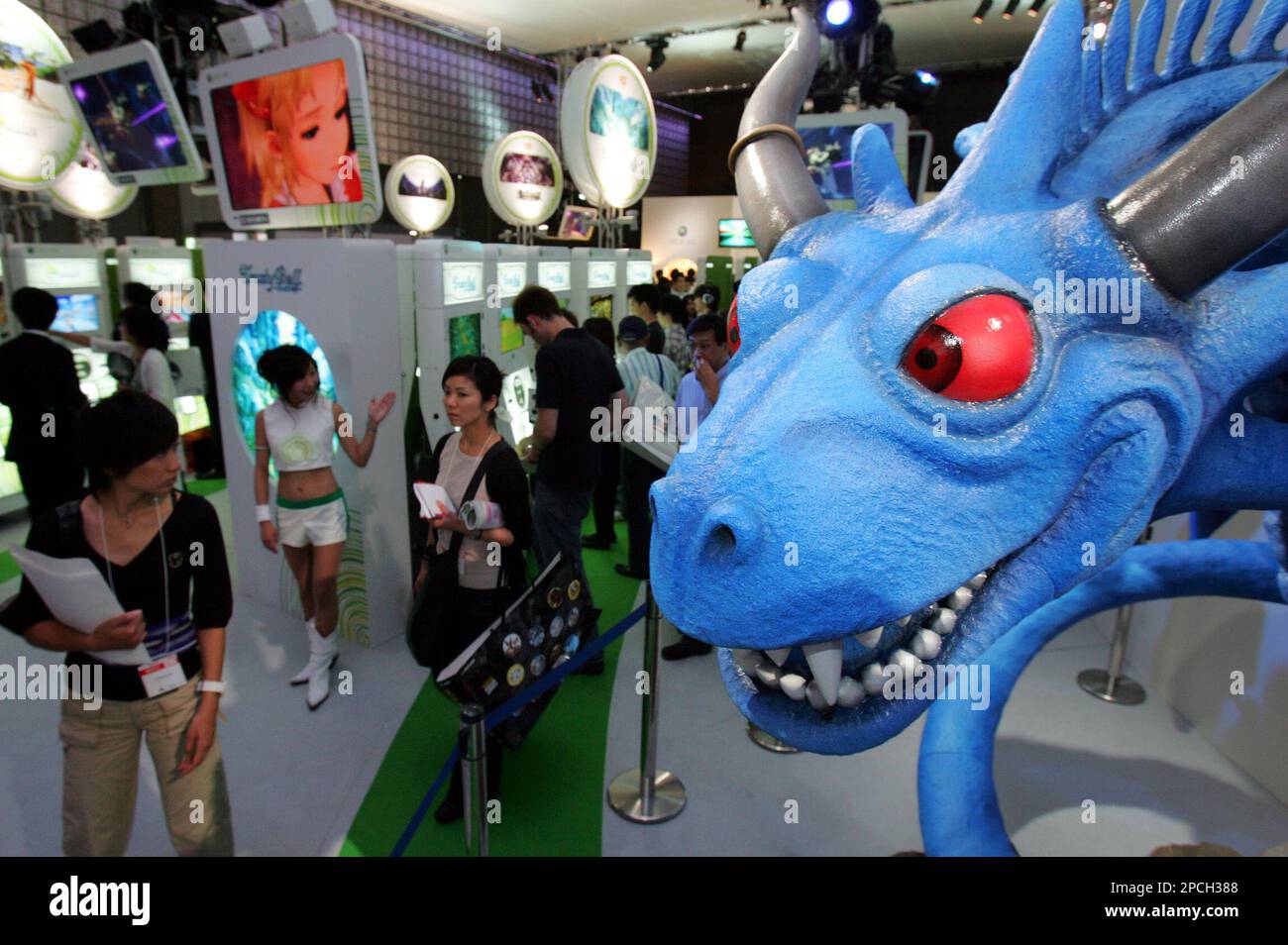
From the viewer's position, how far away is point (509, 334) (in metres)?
5.26

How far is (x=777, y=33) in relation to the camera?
1138cm

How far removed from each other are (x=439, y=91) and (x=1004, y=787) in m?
11.3

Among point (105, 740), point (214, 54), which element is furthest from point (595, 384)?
point (214, 54)

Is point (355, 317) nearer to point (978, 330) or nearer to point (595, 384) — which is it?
point (595, 384)

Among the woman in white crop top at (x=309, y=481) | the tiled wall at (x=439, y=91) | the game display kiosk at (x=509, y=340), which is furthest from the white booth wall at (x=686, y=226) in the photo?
the woman in white crop top at (x=309, y=481)

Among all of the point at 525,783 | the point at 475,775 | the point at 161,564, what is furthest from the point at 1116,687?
the point at 161,564

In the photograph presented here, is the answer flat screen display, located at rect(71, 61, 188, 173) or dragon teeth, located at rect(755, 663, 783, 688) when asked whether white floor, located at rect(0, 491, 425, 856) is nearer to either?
dragon teeth, located at rect(755, 663, 783, 688)

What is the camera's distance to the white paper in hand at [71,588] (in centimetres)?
178

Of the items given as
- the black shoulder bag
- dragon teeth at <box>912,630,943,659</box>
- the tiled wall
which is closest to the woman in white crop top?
the black shoulder bag

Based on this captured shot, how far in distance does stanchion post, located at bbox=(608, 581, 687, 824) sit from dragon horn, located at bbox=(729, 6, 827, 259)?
1544 millimetres

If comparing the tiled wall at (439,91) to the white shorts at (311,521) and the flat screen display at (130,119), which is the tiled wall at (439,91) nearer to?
the flat screen display at (130,119)

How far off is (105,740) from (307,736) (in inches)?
55.3

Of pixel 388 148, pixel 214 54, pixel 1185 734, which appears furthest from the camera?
pixel 388 148

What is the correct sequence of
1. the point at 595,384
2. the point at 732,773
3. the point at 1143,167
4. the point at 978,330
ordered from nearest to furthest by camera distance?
the point at 978,330 → the point at 1143,167 → the point at 732,773 → the point at 595,384
